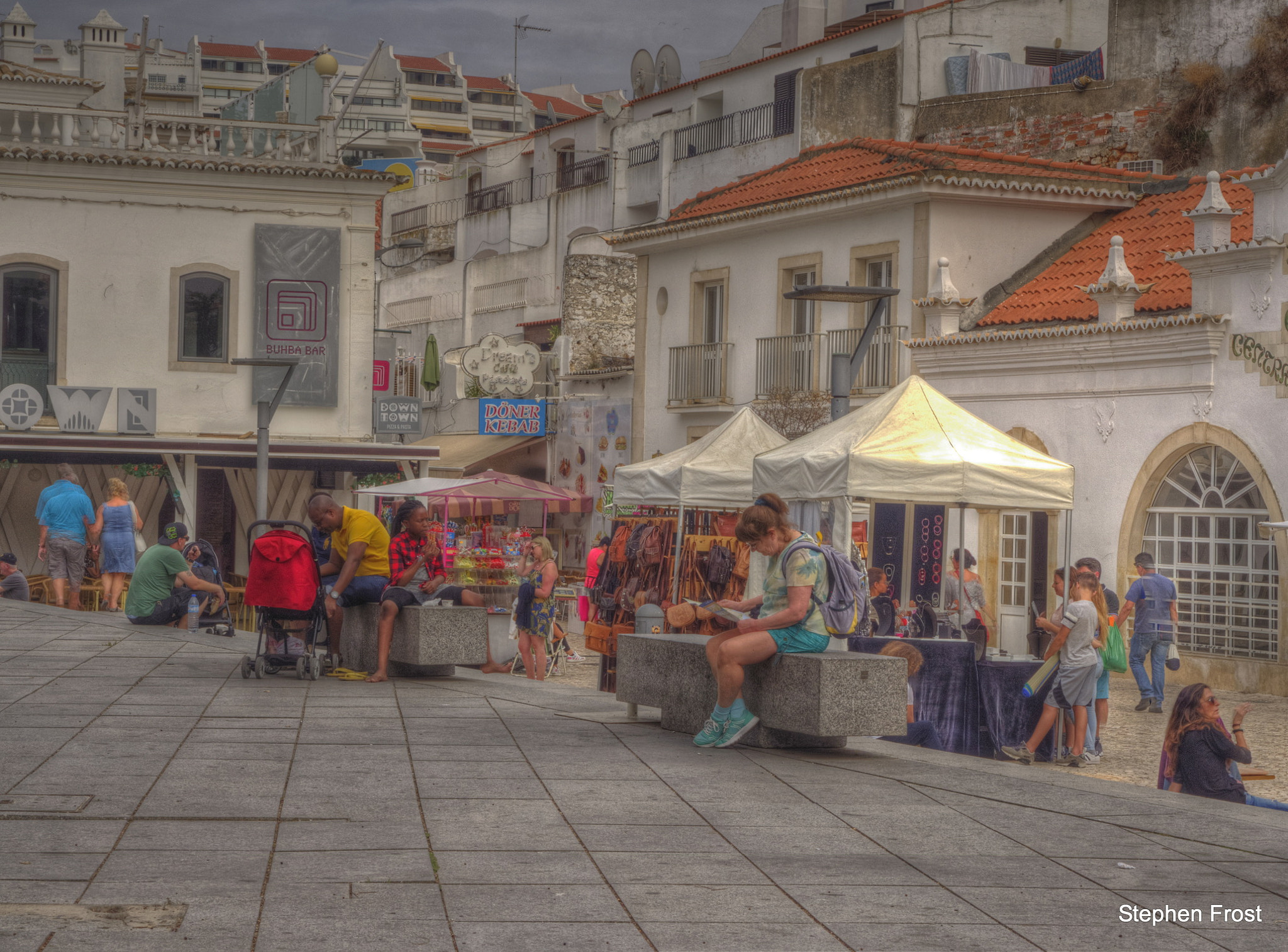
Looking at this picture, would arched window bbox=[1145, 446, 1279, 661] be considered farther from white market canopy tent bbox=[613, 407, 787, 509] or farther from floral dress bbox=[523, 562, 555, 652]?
floral dress bbox=[523, 562, 555, 652]

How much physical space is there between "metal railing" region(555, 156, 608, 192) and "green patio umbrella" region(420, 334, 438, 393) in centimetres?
705

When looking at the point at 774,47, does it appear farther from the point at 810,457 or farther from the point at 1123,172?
the point at 810,457

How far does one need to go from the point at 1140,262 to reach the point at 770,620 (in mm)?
16253

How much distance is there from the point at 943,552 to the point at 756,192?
14502 millimetres

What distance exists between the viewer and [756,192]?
3059 cm

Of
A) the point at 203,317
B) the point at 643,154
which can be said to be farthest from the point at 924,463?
the point at 643,154

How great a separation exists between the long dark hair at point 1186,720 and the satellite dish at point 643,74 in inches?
1737

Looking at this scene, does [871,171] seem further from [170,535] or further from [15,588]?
[15,588]

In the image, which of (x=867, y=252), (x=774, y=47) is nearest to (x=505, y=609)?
(x=867, y=252)

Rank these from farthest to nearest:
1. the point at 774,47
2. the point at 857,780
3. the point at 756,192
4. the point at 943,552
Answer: the point at 774,47
the point at 756,192
the point at 943,552
the point at 857,780

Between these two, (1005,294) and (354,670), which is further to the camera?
(1005,294)

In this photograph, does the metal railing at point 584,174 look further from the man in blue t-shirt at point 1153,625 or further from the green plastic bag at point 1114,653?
the green plastic bag at point 1114,653

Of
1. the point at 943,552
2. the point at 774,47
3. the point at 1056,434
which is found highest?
the point at 774,47

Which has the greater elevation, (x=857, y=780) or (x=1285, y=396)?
(x=1285, y=396)
